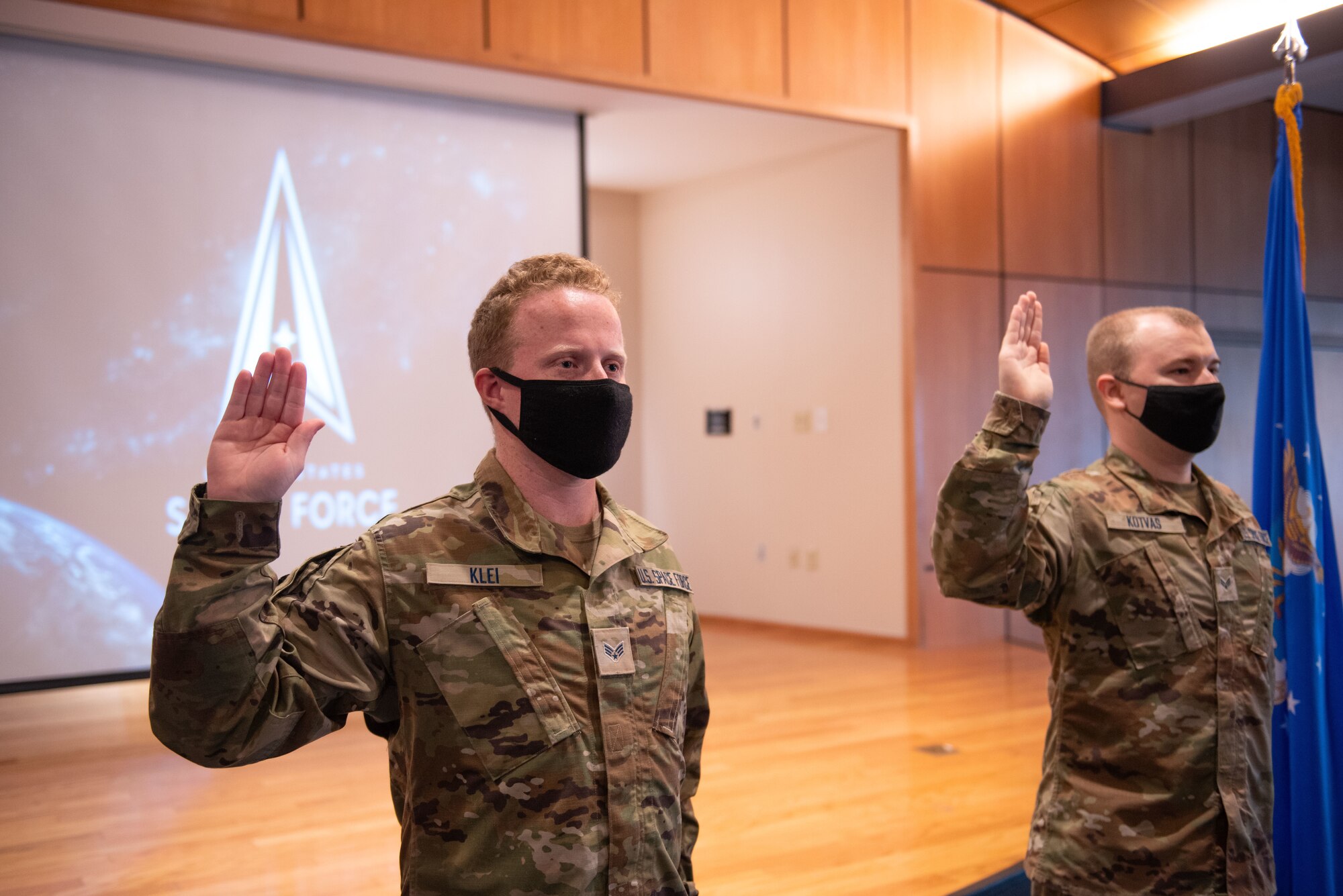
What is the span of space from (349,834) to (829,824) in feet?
5.00

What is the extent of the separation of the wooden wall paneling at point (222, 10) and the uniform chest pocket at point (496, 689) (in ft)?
13.2

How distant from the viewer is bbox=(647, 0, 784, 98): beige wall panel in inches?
229

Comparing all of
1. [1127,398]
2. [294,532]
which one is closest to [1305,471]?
[1127,398]

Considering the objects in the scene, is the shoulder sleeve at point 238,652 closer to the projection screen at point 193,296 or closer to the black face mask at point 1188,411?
the black face mask at point 1188,411

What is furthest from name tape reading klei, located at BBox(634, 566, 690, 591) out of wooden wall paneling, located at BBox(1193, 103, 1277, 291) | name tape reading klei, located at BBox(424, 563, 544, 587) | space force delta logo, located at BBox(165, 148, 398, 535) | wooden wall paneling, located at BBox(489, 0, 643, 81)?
wooden wall paneling, located at BBox(1193, 103, 1277, 291)

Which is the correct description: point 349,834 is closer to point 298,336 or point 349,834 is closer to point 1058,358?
point 298,336

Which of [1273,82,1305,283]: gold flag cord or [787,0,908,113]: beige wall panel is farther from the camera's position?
[787,0,908,113]: beige wall panel

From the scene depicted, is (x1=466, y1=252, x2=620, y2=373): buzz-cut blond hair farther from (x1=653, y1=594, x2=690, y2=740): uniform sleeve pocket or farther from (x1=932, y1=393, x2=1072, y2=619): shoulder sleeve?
(x1=932, y1=393, x2=1072, y2=619): shoulder sleeve

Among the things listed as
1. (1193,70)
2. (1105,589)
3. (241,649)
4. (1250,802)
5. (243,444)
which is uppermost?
(1193,70)

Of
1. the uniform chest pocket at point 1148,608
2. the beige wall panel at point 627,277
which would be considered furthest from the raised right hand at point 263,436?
the beige wall panel at point 627,277

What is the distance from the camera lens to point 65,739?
15.8 feet

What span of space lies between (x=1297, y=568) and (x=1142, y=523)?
85 cm

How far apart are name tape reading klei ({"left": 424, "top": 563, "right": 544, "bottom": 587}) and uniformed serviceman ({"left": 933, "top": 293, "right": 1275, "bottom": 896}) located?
743 millimetres

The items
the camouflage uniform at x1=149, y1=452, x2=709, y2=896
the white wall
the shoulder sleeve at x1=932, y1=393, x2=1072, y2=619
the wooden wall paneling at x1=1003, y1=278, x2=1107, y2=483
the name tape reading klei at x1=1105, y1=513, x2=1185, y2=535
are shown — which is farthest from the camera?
the white wall
